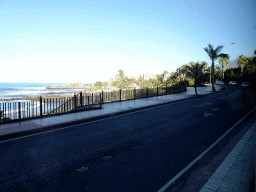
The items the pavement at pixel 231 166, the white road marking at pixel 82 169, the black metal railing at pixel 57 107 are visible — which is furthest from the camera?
the black metal railing at pixel 57 107

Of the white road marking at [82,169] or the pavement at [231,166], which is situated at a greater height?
the pavement at [231,166]

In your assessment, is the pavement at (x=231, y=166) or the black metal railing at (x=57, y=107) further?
the black metal railing at (x=57, y=107)

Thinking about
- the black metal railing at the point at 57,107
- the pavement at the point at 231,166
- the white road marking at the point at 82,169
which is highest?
the black metal railing at the point at 57,107

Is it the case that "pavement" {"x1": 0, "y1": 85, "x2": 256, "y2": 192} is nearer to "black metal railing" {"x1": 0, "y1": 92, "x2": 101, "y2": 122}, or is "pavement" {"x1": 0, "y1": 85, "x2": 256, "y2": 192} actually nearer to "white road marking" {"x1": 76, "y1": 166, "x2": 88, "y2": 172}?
"black metal railing" {"x1": 0, "y1": 92, "x2": 101, "y2": 122}

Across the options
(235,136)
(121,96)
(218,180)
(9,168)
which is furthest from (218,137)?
(121,96)

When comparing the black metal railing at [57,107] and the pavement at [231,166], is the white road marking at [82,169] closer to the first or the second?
the pavement at [231,166]

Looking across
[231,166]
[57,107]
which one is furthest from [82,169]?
[57,107]

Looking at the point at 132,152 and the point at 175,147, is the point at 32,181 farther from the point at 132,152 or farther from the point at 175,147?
the point at 175,147

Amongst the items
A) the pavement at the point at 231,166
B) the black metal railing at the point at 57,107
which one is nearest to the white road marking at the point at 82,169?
the pavement at the point at 231,166

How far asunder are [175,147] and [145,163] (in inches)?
63.5

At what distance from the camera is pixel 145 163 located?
4699 mm

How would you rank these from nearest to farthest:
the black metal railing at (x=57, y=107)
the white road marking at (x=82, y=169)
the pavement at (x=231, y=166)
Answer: the pavement at (x=231, y=166) → the white road marking at (x=82, y=169) → the black metal railing at (x=57, y=107)

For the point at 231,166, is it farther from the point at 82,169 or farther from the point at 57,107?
the point at 57,107

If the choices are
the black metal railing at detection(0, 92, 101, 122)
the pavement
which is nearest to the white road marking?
the pavement
